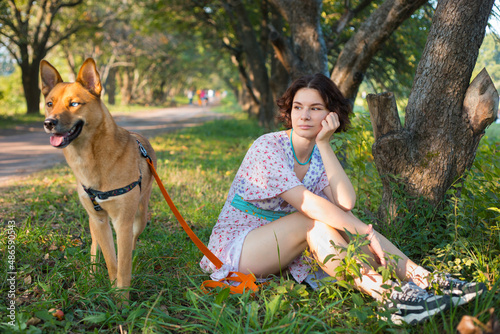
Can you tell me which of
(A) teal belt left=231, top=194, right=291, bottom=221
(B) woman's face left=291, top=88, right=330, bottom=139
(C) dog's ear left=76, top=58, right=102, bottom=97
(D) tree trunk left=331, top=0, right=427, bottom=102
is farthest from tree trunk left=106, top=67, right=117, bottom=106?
(B) woman's face left=291, top=88, right=330, bottom=139

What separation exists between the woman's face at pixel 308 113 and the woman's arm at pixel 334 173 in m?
0.09

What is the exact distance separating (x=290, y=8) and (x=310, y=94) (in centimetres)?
425

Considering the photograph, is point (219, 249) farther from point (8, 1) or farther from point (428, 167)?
point (8, 1)

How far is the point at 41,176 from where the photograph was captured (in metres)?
6.38

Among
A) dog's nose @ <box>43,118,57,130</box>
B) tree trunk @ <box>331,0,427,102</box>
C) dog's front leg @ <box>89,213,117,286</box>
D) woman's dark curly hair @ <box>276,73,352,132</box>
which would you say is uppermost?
tree trunk @ <box>331,0,427,102</box>

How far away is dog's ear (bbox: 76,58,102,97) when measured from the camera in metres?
2.69

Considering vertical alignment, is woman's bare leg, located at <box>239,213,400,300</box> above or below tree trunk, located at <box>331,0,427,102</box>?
below

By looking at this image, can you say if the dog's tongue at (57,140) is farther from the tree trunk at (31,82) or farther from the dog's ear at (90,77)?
the tree trunk at (31,82)

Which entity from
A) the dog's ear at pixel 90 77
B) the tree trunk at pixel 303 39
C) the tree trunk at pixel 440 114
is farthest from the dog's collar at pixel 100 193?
the tree trunk at pixel 303 39

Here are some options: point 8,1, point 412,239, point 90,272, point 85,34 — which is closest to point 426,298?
point 412,239

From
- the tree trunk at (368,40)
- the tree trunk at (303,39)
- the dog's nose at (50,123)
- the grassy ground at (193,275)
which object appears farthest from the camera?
the tree trunk at (303,39)

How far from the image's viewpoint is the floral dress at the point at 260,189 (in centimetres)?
288

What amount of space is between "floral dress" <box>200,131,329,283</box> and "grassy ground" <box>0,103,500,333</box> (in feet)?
0.90

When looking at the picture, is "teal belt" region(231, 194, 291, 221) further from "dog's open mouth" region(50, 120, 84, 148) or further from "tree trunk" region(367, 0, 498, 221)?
"dog's open mouth" region(50, 120, 84, 148)
